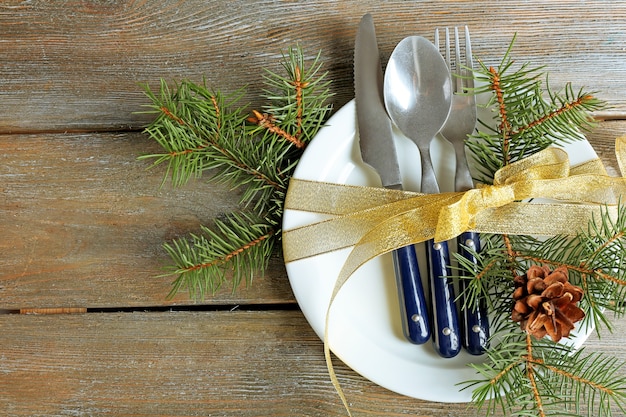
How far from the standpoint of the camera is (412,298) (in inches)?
22.6

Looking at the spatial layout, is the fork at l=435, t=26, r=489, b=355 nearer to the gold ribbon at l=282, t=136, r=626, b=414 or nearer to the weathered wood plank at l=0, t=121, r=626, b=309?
the gold ribbon at l=282, t=136, r=626, b=414

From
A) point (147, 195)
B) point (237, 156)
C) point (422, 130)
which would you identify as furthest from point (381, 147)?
point (147, 195)

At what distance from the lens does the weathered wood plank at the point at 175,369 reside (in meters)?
0.64

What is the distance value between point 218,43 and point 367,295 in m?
0.34

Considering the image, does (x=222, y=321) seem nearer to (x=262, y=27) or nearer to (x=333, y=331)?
(x=333, y=331)

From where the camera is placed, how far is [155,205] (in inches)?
26.3

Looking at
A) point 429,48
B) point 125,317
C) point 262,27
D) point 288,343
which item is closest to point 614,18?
point 429,48

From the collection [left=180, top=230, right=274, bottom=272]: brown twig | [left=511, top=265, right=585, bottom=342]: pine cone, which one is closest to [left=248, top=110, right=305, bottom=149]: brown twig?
[left=180, top=230, right=274, bottom=272]: brown twig

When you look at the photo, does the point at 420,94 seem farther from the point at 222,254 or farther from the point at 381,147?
the point at 222,254

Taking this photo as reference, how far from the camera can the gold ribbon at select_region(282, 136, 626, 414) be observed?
55 centimetres

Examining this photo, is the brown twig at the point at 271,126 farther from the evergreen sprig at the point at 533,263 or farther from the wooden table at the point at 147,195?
the evergreen sprig at the point at 533,263

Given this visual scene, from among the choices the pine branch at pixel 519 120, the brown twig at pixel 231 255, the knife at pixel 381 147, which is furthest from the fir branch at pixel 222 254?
the pine branch at pixel 519 120

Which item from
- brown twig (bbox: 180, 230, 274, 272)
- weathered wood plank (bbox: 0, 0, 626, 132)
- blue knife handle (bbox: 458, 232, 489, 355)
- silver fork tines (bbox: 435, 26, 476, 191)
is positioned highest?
weathered wood plank (bbox: 0, 0, 626, 132)

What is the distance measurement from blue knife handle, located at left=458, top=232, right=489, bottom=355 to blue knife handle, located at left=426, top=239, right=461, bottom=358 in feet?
0.03
